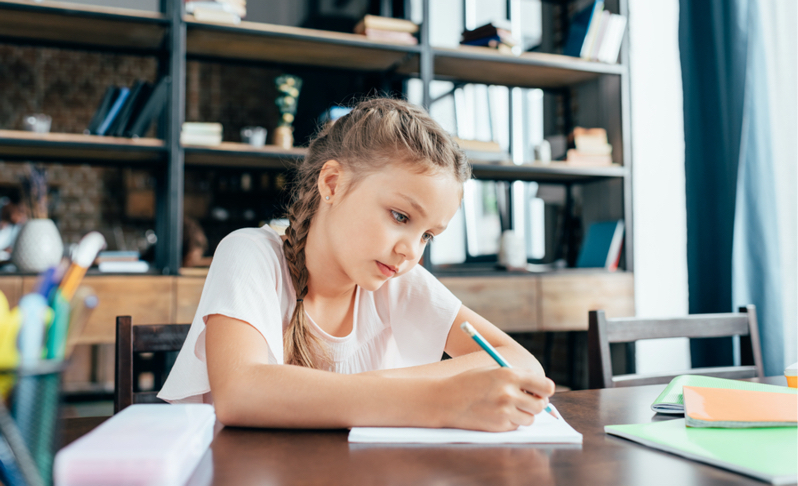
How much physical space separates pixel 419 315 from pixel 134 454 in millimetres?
742

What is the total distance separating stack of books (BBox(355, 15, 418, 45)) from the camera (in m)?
2.41

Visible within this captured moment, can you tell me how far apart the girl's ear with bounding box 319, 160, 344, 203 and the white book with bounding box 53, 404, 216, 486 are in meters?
0.53

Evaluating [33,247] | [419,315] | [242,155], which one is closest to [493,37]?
[242,155]

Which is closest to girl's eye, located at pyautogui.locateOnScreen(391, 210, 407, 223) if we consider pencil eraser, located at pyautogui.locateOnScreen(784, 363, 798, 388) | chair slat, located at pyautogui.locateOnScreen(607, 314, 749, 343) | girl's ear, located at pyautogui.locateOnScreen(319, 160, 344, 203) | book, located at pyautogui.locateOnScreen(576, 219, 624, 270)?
girl's ear, located at pyautogui.locateOnScreen(319, 160, 344, 203)

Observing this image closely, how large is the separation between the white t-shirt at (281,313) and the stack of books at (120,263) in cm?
131

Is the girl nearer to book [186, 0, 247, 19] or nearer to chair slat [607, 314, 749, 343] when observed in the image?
chair slat [607, 314, 749, 343]

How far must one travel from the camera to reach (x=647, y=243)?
2.80 meters

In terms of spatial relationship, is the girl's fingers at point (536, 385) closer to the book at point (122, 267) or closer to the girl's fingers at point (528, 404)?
the girl's fingers at point (528, 404)

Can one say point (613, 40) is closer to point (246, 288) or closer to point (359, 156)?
point (359, 156)

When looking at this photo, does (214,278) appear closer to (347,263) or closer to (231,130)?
(347,263)

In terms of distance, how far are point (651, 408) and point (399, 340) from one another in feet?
1.64

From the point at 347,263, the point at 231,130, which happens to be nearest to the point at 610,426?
the point at 347,263

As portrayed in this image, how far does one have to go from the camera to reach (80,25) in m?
2.16

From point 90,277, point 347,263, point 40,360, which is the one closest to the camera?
point 40,360
